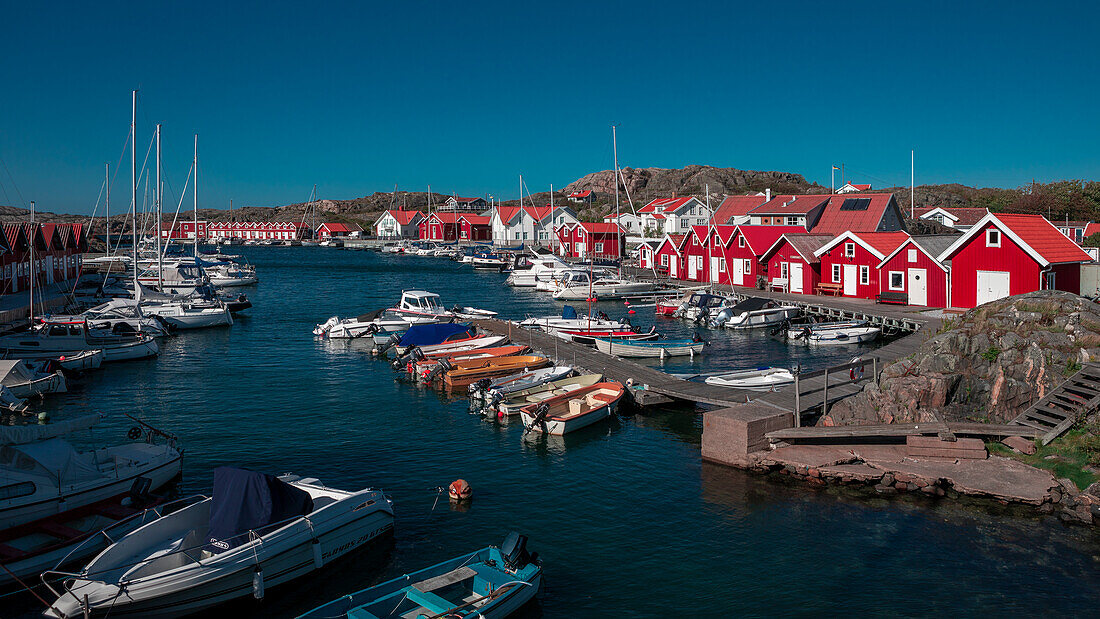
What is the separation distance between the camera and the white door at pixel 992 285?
39.0m

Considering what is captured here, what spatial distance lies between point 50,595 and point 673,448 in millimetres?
15681

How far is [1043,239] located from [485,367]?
2802 cm

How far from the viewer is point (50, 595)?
1430 centimetres

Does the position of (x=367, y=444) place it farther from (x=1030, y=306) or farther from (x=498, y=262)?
(x=498, y=262)

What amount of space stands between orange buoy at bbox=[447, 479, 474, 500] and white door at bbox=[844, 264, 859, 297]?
38.6 metres

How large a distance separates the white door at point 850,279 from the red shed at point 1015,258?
894 cm

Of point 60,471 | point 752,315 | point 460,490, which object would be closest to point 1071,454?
point 460,490

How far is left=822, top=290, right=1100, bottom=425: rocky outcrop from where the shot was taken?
843 inches

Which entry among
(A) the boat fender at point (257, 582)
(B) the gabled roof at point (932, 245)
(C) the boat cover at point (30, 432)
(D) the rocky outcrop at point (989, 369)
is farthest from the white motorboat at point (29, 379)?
(B) the gabled roof at point (932, 245)

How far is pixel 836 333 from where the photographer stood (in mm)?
40781

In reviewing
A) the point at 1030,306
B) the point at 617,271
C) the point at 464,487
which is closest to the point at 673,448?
the point at 464,487

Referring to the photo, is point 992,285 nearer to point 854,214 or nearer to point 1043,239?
point 1043,239

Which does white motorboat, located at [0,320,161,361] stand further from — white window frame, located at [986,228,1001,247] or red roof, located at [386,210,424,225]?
red roof, located at [386,210,424,225]

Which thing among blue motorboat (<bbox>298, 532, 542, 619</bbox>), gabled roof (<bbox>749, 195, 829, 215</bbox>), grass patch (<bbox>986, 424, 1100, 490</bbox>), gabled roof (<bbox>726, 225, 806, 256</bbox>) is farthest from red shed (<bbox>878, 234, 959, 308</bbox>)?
blue motorboat (<bbox>298, 532, 542, 619</bbox>)
